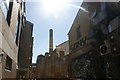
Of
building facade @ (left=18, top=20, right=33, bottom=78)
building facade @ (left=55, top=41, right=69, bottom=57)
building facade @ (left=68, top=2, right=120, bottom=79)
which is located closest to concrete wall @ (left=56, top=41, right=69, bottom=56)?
building facade @ (left=55, top=41, right=69, bottom=57)

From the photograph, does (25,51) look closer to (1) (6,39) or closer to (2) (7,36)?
(2) (7,36)

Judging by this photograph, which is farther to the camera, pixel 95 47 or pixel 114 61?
pixel 95 47

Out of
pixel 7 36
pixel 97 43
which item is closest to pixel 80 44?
pixel 97 43

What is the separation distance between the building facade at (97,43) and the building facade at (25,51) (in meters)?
6.54

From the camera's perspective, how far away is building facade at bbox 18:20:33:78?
18.9 m

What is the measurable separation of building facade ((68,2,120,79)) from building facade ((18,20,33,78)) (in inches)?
258

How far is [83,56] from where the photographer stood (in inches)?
549

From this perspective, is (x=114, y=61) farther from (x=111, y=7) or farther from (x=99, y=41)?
(x=111, y=7)

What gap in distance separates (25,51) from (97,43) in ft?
39.3

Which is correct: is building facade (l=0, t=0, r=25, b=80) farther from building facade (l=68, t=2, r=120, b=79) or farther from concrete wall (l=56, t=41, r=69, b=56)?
concrete wall (l=56, t=41, r=69, b=56)

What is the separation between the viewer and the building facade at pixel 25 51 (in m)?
18.9

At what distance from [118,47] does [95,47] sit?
10.2ft

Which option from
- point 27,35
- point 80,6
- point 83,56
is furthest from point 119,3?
point 27,35

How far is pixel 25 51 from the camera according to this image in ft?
66.1
